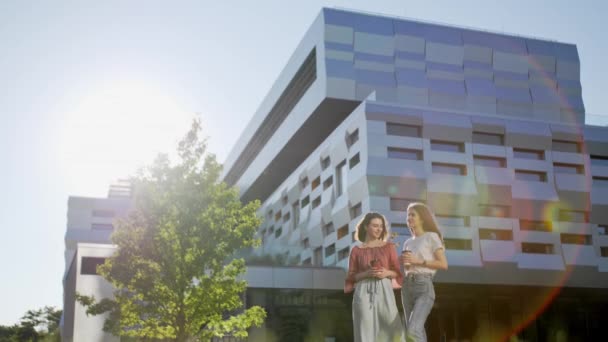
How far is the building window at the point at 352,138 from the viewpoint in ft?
135

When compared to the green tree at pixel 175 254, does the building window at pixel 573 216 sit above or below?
above

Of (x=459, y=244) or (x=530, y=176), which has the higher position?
(x=530, y=176)

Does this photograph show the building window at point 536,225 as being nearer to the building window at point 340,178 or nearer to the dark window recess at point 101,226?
the building window at point 340,178

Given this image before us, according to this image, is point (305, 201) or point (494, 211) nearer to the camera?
point (494, 211)

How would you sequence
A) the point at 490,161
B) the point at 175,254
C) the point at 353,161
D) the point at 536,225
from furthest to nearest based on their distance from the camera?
the point at 490,161, the point at 353,161, the point at 536,225, the point at 175,254

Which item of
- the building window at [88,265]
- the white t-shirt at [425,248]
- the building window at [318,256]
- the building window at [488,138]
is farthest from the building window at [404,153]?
the white t-shirt at [425,248]

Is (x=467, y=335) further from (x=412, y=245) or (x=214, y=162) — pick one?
(x=412, y=245)

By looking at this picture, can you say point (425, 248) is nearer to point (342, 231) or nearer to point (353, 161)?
point (353, 161)

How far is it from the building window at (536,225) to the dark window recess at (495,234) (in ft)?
2.88

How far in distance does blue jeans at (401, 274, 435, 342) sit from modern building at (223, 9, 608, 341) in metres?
30.4

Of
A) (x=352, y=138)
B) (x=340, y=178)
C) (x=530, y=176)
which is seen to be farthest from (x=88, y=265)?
(x=530, y=176)

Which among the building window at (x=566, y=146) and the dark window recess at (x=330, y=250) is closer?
the building window at (x=566, y=146)

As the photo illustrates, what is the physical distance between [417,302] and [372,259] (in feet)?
2.18

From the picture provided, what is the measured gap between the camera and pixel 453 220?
3938 cm
